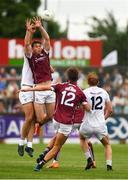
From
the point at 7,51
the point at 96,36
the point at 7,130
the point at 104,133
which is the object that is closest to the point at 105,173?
the point at 104,133

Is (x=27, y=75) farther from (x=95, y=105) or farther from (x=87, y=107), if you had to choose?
(x=87, y=107)

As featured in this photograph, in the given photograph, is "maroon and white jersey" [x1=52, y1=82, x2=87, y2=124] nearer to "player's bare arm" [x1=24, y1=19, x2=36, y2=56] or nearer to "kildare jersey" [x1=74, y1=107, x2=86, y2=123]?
"kildare jersey" [x1=74, y1=107, x2=86, y2=123]

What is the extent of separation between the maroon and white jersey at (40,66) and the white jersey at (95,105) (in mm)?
1615

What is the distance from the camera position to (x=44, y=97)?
70.4 ft

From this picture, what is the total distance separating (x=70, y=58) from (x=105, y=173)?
73.2ft

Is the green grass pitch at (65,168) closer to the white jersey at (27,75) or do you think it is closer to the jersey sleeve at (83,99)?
the jersey sleeve at (83,99)

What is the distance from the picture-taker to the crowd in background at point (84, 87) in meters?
37.1

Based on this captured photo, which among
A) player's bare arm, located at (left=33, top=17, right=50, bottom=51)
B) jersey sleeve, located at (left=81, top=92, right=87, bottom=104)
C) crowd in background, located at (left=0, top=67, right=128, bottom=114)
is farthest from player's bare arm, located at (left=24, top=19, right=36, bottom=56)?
crowd in background, located at (left=0, top=67, right=128, bottom=114)

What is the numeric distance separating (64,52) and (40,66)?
19.8m

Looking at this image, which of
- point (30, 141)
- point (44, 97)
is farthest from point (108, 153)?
point (44, 97)

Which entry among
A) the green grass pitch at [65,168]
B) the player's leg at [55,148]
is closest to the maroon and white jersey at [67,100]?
the player's leg at [55,148]

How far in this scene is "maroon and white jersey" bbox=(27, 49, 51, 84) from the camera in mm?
20875

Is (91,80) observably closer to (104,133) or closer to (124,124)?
(104,133)

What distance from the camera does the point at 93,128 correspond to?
19625mm
